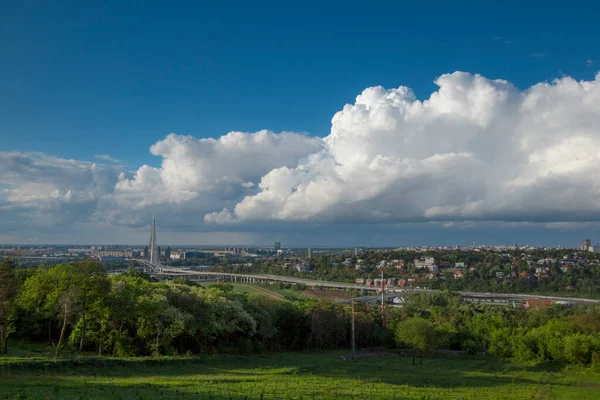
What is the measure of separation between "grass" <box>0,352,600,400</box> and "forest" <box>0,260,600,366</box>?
3646 mm

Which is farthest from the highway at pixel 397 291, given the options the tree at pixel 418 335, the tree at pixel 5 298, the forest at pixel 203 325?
the tree at pixel 5 298

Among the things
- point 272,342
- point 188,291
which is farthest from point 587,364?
point 188,291

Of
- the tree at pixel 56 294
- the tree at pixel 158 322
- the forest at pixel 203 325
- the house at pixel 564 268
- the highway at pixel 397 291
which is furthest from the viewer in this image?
the house at pixel 564 268

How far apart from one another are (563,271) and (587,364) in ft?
425

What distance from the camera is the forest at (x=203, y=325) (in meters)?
38.3

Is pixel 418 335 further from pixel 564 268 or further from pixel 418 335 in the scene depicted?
pixel 564 268

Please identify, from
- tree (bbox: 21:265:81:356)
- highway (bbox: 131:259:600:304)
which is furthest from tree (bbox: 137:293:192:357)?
highway (bbox: 131:259:600:304)

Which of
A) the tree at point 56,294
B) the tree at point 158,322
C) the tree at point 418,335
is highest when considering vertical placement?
the tree at point 56,294

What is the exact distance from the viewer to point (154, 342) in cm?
4147

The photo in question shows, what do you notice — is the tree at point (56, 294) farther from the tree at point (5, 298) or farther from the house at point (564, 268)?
the house at point (564, 268)

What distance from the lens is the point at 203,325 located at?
44906mm

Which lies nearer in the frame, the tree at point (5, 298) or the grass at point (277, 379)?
the grass at point (277, 379)

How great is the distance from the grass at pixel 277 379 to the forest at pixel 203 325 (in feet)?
12.0

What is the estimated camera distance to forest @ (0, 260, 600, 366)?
3831 cm
